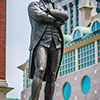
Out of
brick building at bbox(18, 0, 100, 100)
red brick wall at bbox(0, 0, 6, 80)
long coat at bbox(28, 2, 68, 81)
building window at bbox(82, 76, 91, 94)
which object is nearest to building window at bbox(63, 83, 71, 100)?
brick building at bbox(18, 0, 100, 100)

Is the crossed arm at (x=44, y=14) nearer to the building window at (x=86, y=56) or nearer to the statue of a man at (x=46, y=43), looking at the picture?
the statue of a man at (x=46, y=43)

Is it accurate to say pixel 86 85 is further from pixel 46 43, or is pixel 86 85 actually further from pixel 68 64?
pixel 46 43

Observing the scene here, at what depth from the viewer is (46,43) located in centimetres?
1190

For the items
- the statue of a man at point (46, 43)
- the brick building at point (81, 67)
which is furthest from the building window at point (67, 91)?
the statue of a man at point (46, 43)

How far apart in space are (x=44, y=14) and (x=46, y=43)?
0.60 metres

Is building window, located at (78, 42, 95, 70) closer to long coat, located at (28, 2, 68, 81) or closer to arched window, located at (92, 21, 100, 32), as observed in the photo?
arched window, located at (92, 21, 100, 32)

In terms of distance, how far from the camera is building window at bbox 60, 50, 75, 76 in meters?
74.3

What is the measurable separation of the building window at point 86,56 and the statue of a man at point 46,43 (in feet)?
189

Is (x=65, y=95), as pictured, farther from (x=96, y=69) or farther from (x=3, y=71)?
(x=3, y=71)

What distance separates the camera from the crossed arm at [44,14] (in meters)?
11.9

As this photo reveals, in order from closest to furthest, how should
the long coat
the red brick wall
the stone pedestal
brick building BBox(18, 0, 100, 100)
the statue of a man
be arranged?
1. the statue of a man
2. the long coat
3. the stone pedestal
4. the red brick wall
5. brick building BBox(18, 0, 100, 100)

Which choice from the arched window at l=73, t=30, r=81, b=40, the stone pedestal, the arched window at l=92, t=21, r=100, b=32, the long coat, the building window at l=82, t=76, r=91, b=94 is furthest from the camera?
the arched window at l=73, t=30, r=81, b=40

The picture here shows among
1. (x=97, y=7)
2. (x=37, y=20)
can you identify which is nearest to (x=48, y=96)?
(x=37, y=20)

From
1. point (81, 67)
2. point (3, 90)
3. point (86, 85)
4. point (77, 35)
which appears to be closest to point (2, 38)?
point (3, 90)
